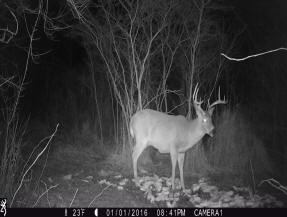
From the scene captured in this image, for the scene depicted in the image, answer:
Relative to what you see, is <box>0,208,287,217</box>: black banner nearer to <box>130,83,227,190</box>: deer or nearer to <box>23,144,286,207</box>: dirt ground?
<box>23,144,286,207</box>: dirt ground

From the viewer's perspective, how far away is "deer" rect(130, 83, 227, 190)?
8.10m

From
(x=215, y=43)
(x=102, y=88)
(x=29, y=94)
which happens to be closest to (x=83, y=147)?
(x=102, y=88)

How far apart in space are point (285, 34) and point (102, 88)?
6811 mm

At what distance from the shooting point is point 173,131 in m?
8.33

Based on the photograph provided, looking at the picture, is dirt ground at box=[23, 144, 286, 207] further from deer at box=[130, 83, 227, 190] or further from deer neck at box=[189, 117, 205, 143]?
deer neck at box=[189, 117, 205, 143]

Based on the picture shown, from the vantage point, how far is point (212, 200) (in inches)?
264

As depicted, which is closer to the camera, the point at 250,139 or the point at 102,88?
the point at 250,139

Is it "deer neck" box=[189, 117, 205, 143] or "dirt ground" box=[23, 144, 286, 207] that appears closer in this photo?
"dirt ground" box=[23, 144, 286, 207]

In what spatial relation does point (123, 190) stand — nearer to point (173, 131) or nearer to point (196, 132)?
point (173, 131)

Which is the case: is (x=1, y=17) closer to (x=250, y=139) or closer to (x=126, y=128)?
(x=126, y=128)

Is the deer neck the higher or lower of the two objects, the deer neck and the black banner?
the higher

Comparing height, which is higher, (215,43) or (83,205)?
(215,43)

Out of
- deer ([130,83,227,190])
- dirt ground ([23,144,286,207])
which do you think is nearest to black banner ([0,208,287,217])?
dirt ground ([23,144,286,207])

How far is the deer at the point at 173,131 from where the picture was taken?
8102 millimetres
